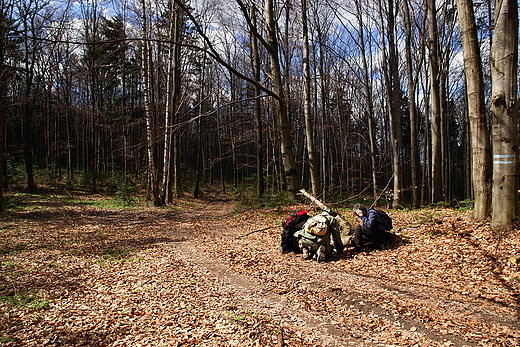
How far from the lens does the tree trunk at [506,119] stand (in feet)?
17.9

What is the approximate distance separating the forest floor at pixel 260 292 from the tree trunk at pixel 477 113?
→ 0.66 meters

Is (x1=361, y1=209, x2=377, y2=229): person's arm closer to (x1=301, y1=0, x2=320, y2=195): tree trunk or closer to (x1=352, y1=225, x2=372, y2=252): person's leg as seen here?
(x1=352, y1=225, x2=372, y2=252): person's leg

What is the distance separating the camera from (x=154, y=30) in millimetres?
16359

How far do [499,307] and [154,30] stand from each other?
18012mm

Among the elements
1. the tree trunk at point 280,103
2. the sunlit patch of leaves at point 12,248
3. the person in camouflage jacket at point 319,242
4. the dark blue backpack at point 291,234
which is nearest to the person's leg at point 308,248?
the person in camouflage jacket at point 319,242

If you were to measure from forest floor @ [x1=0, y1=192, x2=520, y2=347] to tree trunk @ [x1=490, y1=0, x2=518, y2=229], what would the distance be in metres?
0.57

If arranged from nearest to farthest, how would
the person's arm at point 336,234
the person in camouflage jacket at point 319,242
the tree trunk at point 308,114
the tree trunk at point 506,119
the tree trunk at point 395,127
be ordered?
1. the tree trunk at point 506,119
2. the person in camouflage jacket at point 319,242
3. the person's arm at point 336,234
4. the tree trunk at point 308,114
5. the tree trunk at point 395,127

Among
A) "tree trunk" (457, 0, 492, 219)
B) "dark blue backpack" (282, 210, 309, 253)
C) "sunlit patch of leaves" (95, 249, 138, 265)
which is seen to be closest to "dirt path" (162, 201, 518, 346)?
"dark blue backpack" (282, 210, 309, 253)

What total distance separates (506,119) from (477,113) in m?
0.85

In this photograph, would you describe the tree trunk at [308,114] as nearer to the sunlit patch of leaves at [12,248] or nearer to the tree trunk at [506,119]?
the tree trunk at [506,119]

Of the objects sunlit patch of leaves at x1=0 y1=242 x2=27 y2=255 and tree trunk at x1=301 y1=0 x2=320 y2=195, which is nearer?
sunlit patch of leaves at x1=0 y1=242 x2=27 y2=255

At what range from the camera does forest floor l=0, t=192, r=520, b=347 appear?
A: 3492 millimetres

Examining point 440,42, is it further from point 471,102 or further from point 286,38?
point 471,102

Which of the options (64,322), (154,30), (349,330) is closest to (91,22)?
(154,30)
